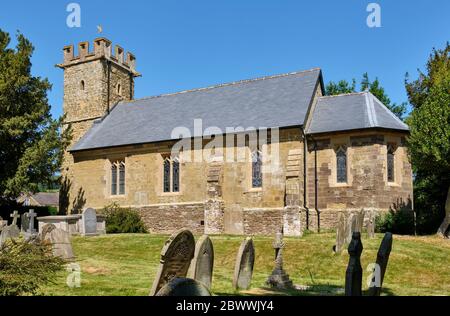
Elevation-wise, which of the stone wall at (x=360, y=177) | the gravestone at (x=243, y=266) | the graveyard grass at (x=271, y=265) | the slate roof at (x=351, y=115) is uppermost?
the slate roof at (x=351, y=115)

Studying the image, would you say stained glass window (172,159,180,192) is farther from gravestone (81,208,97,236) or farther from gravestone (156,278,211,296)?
gravestone (156,278,211,296)

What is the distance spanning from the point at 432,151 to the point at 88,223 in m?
16.6

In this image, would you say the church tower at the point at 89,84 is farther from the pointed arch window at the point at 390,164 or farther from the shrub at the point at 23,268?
the shrub at the point at 23,268

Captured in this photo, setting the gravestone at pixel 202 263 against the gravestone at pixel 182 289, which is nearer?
the gravestone at pixel 182 289

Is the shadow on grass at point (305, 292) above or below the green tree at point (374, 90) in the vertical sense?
below

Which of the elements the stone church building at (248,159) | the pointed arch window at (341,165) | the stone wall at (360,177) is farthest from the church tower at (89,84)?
the pointed arch window at (341,165)

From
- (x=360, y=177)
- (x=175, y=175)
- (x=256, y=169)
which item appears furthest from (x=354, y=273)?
(x=175, y=175)

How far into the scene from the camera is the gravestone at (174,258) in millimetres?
8797

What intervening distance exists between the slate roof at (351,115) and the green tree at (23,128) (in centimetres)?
1570

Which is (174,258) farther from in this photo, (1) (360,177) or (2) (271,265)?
(1) (360,177)

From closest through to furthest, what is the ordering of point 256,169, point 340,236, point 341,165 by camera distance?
point 340,236, point 341,165, point 256,169

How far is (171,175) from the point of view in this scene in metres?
28.6

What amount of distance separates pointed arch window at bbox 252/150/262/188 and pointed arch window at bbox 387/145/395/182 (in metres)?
6.61
